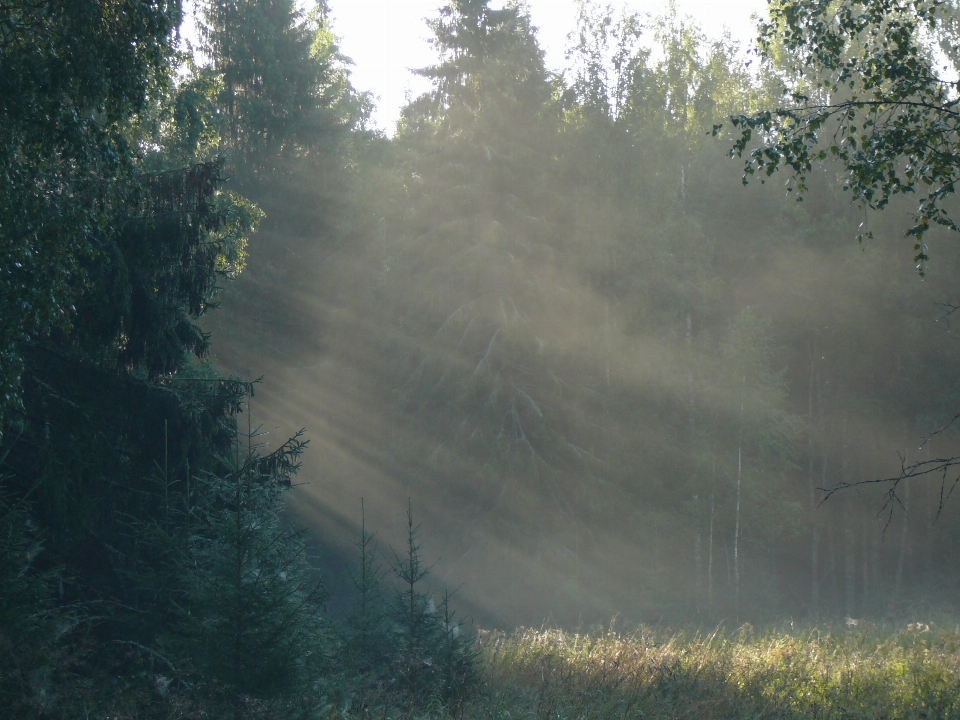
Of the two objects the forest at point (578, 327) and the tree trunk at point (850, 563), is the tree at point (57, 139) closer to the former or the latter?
the forest at point (578, 327)

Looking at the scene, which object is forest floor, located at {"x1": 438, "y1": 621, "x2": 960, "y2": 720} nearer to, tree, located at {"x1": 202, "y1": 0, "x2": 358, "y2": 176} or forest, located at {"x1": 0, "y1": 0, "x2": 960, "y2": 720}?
forest, located at {"x1": 0, "y1": 0, "x2": 960, "y2": 720}

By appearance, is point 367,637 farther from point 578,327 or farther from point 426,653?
point 578,327

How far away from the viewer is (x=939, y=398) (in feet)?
87.6

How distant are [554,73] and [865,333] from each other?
44.5ft

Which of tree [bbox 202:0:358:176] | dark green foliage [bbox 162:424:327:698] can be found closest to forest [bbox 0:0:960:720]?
tree [bbox 202:0:358:176]

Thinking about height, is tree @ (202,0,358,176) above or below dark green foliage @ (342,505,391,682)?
above

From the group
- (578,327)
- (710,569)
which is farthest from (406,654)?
(710,569)

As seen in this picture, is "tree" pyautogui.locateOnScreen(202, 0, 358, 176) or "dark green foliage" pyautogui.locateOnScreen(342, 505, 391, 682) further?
"tree" pyautogui.locateOnScreen(202, 0, 358, 176)

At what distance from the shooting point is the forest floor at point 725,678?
8179 mm

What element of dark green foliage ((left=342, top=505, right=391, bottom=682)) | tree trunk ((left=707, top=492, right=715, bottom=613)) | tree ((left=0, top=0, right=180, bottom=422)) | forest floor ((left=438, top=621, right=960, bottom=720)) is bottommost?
tree trunk ((left=707, top=492, right=715, bottom=613))

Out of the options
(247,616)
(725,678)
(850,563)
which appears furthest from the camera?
(850,563)

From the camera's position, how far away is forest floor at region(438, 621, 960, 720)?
26.8 feet

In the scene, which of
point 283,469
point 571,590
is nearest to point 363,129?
point 571,590

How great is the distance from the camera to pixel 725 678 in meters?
9.29
